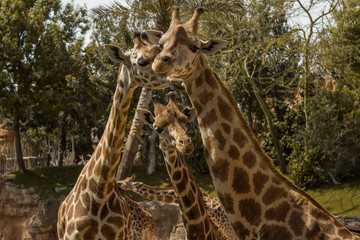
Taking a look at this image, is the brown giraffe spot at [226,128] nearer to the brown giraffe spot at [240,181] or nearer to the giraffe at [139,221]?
the brown giraffe spot at [240,181]

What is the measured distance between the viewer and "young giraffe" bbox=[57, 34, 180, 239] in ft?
13.9

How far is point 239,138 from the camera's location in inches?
123

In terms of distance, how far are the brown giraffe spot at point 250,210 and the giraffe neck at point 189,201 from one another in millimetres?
1650

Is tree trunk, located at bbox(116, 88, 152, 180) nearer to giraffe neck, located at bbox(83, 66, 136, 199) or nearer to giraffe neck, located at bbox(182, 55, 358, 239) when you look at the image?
giraffe neck, located at bbox(83, 66, 136, 199)

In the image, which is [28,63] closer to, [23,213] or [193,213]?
[23,213]

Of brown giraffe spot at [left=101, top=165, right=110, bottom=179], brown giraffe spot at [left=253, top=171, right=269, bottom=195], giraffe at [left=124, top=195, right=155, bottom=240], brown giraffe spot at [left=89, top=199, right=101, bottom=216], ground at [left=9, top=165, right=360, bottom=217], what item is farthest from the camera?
ground at [left=9, top=165, right=360, bottom=217]

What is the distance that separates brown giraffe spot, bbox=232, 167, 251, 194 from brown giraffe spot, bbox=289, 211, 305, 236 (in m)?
0.36

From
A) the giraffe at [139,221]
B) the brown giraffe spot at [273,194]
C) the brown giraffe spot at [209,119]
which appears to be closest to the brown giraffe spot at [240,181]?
the brown giraffe spot at [273,194]

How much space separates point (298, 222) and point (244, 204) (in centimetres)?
39

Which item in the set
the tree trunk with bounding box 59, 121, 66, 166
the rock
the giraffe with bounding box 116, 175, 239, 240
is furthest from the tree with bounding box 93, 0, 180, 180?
the tree trunk with bounding box 59, 121, 66, 166

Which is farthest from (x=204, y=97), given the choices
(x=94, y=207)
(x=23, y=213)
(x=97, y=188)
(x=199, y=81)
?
(x=23, y=213)

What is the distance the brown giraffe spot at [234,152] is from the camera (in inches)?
121

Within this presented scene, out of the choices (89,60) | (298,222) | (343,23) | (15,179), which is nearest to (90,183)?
(298,222)

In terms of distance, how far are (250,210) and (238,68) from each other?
52.7 feet
